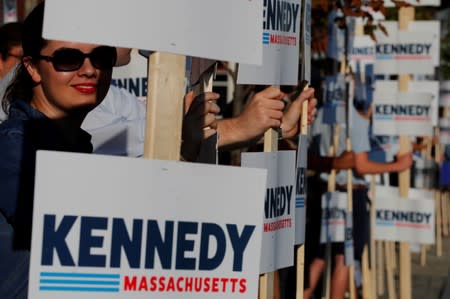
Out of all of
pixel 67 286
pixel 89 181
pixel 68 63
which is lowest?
pixel 67 286

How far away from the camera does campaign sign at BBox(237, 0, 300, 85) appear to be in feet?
14.3

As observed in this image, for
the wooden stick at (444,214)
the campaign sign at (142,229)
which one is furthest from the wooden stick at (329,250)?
the wooden stick at (444,214)

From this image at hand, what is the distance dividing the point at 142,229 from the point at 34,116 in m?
0.60

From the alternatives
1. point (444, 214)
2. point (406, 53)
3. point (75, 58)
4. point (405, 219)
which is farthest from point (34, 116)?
point (444, 214)

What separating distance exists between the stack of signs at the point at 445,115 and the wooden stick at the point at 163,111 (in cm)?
1654

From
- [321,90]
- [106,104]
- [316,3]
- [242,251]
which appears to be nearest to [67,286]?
[242,251]

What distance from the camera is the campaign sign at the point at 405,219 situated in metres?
10.1

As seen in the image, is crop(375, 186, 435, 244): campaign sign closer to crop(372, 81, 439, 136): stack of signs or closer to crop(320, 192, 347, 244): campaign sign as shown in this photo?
crop(372, 81, 439, 136): stack of signs

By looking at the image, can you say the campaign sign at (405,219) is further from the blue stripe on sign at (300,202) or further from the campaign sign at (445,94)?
the campaign sign at (445,94)

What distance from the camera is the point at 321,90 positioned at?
347 inches

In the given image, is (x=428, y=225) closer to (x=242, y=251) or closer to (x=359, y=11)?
(x=359, y=11)

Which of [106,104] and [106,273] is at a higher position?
[106,104]

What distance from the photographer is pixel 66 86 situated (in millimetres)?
3354

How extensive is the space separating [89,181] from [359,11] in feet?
20.9
